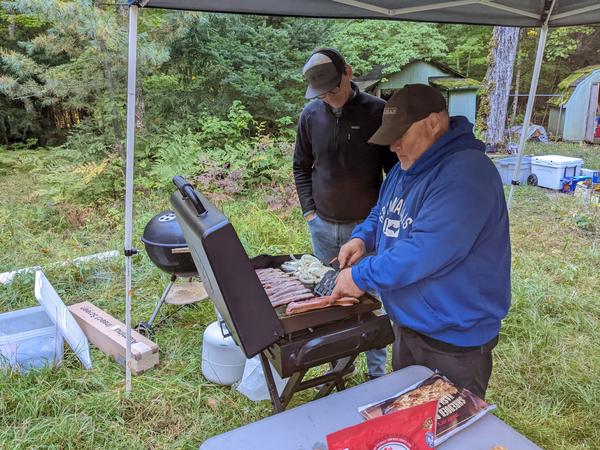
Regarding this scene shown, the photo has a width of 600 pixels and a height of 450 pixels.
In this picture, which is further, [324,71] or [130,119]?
[324,71]

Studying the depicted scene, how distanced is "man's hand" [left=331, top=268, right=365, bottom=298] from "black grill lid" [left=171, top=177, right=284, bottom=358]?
25 centimetres

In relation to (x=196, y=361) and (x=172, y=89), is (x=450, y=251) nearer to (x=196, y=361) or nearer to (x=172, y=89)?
(x=196, y=361)

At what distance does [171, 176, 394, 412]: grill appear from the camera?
1186 millimetres

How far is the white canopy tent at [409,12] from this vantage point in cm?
220

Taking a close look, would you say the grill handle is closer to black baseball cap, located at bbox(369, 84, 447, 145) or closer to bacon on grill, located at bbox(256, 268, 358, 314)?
bacon on grill, located at bbox(256, 268, 358, 314)

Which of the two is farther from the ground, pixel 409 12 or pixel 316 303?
pixel 409 12

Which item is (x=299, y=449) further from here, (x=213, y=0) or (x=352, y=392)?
(x=213, y=0)

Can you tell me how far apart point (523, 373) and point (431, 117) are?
215 cm

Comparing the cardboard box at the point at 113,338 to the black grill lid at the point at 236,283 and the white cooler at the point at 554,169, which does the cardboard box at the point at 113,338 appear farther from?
the white cooler at the point at 554,169

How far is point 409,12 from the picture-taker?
8.54 feet

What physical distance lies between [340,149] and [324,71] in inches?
17.6

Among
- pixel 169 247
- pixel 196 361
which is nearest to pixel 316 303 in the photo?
pixel 169 247

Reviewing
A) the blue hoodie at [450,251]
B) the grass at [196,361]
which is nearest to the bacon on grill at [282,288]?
the blue hoodie at [450,251]

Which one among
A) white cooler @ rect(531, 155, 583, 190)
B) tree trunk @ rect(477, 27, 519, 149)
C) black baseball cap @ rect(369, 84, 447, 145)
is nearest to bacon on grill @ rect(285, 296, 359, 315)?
black baseball cap @ rect(369, 84, 447, 145)
